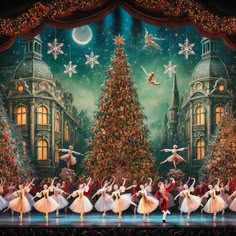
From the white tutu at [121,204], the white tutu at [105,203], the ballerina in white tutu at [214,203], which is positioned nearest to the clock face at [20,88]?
the white tutu at [105,203]

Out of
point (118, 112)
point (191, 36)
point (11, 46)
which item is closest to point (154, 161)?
point (118, 112)

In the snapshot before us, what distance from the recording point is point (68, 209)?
12.9 metres

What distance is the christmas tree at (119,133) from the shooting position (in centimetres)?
1287

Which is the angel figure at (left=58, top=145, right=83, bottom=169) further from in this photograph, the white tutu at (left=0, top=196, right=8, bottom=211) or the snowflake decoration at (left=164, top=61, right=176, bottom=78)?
the snowflake decoration at (left=164, top=61, right=176, bottom=78)

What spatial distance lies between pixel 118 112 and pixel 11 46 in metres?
3.02

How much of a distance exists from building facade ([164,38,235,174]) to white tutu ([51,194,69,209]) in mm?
2772

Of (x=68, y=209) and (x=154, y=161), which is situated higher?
(x=154, y=161)

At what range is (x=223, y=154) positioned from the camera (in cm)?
1266

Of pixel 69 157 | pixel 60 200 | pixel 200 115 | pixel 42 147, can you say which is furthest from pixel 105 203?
pixel 200 115

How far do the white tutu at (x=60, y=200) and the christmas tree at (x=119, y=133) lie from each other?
0.96 metres

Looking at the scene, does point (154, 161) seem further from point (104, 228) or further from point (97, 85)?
point (104, 228)

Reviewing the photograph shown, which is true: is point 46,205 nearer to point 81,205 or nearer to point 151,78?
point 81,205

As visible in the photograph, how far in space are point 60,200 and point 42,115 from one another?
84.6 inches

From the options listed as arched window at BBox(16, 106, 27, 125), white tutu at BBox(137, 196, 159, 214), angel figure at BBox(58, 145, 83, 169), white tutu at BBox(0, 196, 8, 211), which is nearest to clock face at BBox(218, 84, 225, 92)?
white tutu at BBox(137, 196, 159, 214)
